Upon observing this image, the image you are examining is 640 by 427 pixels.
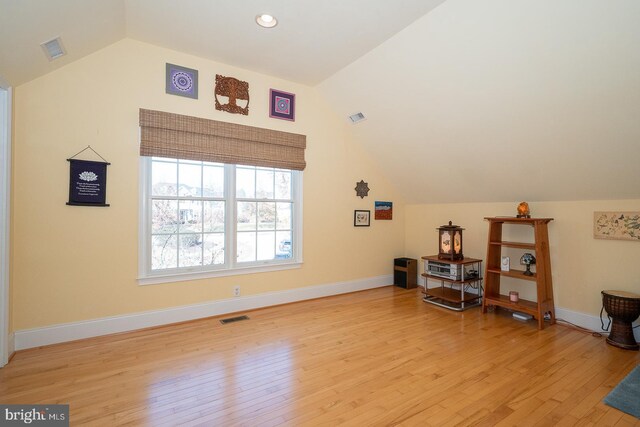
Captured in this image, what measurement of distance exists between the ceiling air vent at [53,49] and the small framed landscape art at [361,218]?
393 centimetres

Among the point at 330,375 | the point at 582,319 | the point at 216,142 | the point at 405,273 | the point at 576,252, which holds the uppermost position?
the point at 216,142

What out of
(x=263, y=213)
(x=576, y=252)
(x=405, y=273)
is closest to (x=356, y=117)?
(x=263, y=213)

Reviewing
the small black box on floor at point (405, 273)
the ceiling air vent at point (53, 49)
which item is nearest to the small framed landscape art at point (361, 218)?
the small black box on floor at point (405, 273)

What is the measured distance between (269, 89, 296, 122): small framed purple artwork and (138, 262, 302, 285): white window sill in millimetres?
2061

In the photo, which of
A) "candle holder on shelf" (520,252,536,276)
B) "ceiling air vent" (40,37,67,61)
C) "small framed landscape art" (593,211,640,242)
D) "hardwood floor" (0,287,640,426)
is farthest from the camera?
"candle holder on shelf" (520,252,536,276)

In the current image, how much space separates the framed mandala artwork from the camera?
348 cm

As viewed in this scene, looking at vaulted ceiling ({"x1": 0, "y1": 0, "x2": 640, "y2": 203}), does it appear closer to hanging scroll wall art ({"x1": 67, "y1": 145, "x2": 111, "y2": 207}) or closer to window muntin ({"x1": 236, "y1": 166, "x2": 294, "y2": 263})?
hanging scroll wall art ({"x1": 67, "y1": 145, "x2": 111, "y2": 207})

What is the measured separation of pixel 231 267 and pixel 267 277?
52 centimetres

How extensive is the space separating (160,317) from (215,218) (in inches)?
50.3

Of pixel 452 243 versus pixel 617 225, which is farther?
pixel 452 243

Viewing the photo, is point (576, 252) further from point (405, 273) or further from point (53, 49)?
point (53, 49)

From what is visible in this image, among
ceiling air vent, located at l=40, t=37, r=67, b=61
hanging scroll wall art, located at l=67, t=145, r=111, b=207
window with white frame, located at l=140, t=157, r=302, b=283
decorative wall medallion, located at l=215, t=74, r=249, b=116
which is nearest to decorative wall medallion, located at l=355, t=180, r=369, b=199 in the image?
window with white frame, located at l=140, t=157, r=302, b=283

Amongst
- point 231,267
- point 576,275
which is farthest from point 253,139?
point 576,275

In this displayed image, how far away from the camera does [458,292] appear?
4508 mm
